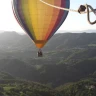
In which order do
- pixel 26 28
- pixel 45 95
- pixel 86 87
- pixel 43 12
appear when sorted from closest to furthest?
pixel 43 12 < pixel 26 28 < pixel 45 95 < pixel 86 87

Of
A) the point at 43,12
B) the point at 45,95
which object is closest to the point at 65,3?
the point at 43,12

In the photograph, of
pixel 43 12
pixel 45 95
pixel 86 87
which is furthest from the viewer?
pixel 86 87

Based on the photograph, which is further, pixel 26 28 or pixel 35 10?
pixel 26 28

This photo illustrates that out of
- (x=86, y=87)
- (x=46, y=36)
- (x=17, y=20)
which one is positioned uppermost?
(x=17, y=20)

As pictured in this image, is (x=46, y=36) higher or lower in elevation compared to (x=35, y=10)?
lower

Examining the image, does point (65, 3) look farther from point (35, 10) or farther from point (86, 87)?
point (86, 87)
